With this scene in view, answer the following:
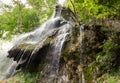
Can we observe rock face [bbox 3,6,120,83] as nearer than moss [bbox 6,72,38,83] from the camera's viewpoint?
Yes

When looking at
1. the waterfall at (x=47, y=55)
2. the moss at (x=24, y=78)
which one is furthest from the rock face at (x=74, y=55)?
the moss at (x=24, y=78)

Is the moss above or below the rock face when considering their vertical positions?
below

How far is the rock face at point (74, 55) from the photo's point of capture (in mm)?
10039

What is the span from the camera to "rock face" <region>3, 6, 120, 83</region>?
10.0 m

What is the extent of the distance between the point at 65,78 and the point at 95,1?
12.7ft

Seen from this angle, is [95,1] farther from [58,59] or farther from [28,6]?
[28,6]

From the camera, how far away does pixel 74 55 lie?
11.1m

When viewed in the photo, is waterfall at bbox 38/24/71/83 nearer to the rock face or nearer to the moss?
the rock face

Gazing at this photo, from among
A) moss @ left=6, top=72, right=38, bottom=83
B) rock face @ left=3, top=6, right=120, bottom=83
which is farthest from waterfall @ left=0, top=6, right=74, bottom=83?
moss @ left=6, top=72, right=38, bottom=83

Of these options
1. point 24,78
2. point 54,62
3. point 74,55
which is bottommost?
point 24,78

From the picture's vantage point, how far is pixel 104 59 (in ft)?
32.8

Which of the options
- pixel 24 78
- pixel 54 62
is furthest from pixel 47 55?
pixel 24 78

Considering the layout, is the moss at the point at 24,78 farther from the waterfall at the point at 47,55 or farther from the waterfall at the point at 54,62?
the waterfall at the point at 54,62

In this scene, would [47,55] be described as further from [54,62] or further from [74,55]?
[74,55]
